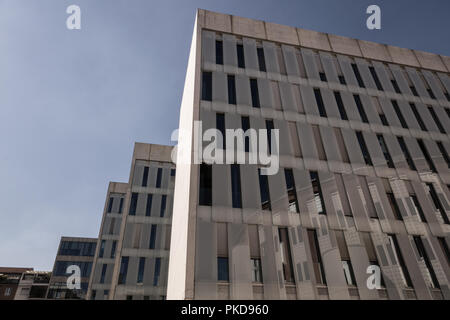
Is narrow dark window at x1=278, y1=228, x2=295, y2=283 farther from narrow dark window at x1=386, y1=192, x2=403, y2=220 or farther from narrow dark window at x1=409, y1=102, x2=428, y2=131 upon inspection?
narrow dark window at x1=409, y1=102, x2=428, y2=131

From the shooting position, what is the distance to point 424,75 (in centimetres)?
2294

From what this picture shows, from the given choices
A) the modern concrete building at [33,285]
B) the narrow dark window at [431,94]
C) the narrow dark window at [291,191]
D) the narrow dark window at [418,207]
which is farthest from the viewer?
the modern concrete building at [33,285]

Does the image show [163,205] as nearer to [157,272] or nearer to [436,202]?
[157,272]

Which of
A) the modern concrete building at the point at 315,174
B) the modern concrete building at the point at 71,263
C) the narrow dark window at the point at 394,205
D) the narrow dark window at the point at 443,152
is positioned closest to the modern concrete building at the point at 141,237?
the modern concrete building at the point at 315,174

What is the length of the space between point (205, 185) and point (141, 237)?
17.8 meters

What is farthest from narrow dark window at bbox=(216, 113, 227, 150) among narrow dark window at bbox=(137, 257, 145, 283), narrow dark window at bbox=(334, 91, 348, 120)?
narrow dark window at bbox=(137, 257, 145, 283)

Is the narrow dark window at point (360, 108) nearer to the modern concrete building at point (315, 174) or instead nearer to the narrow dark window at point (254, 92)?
the modern concrete building at point (315, 174)

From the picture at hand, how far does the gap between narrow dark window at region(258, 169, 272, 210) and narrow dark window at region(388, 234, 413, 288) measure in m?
6.82

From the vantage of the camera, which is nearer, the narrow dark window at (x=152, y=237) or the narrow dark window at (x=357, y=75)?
the narrow dark window at (x=357, y=75)

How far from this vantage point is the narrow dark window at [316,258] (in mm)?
12977

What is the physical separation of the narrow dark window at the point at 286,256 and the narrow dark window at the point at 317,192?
2500 millimetres

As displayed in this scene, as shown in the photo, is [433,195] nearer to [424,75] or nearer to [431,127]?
[431,127]

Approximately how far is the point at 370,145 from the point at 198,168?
11260mm
